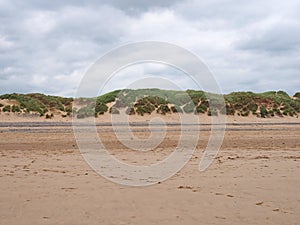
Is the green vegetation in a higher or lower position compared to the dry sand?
higher

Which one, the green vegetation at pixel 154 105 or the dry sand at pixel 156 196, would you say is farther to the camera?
the green vegetation at pixel 154 105

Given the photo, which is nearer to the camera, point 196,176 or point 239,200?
point 239,200

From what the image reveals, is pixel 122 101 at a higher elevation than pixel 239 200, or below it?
higher

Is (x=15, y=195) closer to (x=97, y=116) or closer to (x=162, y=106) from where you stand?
(x=97, y=116)

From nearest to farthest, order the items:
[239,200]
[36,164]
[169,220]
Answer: [169,220]
[239,200]
[36,164]

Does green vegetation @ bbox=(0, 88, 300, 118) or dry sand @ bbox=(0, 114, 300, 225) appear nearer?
dry sand @ bbox=(0, 114, 300, 225)

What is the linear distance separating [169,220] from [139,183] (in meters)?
2.90

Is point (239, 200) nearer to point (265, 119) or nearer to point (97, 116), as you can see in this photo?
point (97, 116)

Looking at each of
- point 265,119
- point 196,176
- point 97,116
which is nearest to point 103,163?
point 196,176

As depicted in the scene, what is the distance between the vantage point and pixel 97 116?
40.8 metres

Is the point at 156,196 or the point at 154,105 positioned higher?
the point at 154,105

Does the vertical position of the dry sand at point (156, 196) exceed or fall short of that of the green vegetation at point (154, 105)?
it falls short

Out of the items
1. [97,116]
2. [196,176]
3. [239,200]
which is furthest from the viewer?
[97,116]

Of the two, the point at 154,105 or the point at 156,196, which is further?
the point at 154,105
